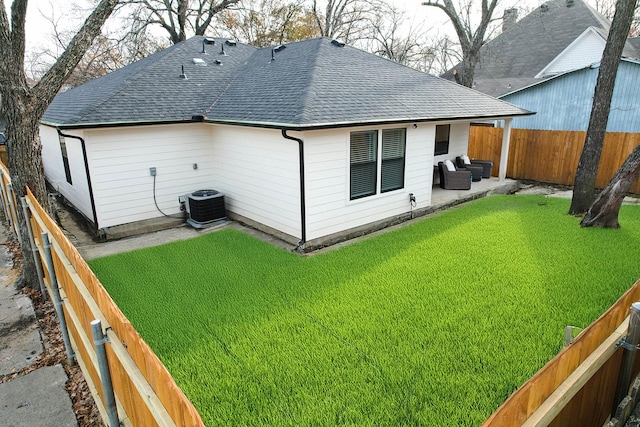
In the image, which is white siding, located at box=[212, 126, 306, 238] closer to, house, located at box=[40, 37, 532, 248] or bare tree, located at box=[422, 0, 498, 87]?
house, located at box=[40, 37, 532, 248]

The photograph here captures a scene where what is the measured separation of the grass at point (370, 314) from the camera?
3691 mm

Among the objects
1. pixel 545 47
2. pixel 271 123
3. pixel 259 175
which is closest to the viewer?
pixel 271 123

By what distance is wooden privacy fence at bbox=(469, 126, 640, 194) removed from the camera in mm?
11633

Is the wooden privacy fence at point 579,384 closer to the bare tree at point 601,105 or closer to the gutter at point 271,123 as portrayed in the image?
the gutter at point 271,123

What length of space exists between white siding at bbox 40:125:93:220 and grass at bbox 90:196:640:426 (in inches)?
101

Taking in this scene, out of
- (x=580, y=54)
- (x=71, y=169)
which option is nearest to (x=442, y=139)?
(x=71, y=169)

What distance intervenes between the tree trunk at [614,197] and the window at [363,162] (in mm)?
4714

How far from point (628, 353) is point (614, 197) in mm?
6689

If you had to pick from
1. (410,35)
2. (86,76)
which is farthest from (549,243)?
(86,76)

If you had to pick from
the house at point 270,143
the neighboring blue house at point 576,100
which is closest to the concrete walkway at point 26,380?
the house at point 270,143

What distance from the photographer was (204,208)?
9164 millimetres

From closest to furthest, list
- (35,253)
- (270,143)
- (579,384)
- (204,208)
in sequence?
(579,384) < (35,253) < (270,143) < (204,208)

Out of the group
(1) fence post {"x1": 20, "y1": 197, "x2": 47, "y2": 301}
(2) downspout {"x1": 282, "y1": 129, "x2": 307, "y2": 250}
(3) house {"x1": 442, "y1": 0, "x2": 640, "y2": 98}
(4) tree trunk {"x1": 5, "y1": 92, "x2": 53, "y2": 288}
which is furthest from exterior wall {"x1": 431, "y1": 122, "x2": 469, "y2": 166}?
(1) fence post {"x1": 20, "y1": 197, "x2": 47, "y2": 301}

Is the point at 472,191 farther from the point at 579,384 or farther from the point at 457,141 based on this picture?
the point at 579,384
